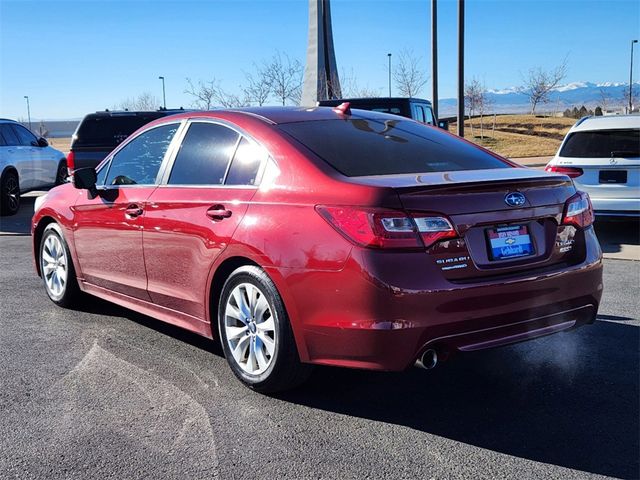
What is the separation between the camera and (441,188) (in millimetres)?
3666

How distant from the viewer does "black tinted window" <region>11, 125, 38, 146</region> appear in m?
14.3

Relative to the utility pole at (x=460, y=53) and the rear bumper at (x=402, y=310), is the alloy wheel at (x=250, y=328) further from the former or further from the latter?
the utility pole at (x=460, y=53)

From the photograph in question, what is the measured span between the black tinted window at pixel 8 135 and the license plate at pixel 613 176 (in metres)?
10.4

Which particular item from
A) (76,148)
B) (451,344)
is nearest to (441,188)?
(451,344)

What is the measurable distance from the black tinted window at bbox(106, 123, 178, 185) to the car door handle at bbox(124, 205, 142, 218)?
189 mm

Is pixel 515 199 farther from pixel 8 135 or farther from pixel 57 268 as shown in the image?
pixel 8 135

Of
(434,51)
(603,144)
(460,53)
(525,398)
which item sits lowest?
(525,398)

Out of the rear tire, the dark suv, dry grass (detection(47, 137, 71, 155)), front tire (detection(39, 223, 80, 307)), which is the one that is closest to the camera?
front tire (detection(39, 223, 80, 307))

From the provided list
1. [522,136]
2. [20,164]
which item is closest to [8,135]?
[20,164]

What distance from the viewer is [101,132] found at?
42.6 feet

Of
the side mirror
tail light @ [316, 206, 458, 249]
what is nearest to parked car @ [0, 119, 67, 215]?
the side mirror

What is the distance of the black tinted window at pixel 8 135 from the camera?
1370cm

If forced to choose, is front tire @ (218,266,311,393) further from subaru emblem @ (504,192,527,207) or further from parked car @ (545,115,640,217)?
parked car @ (545,115,640,217)

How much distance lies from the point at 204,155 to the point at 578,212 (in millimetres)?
2307
